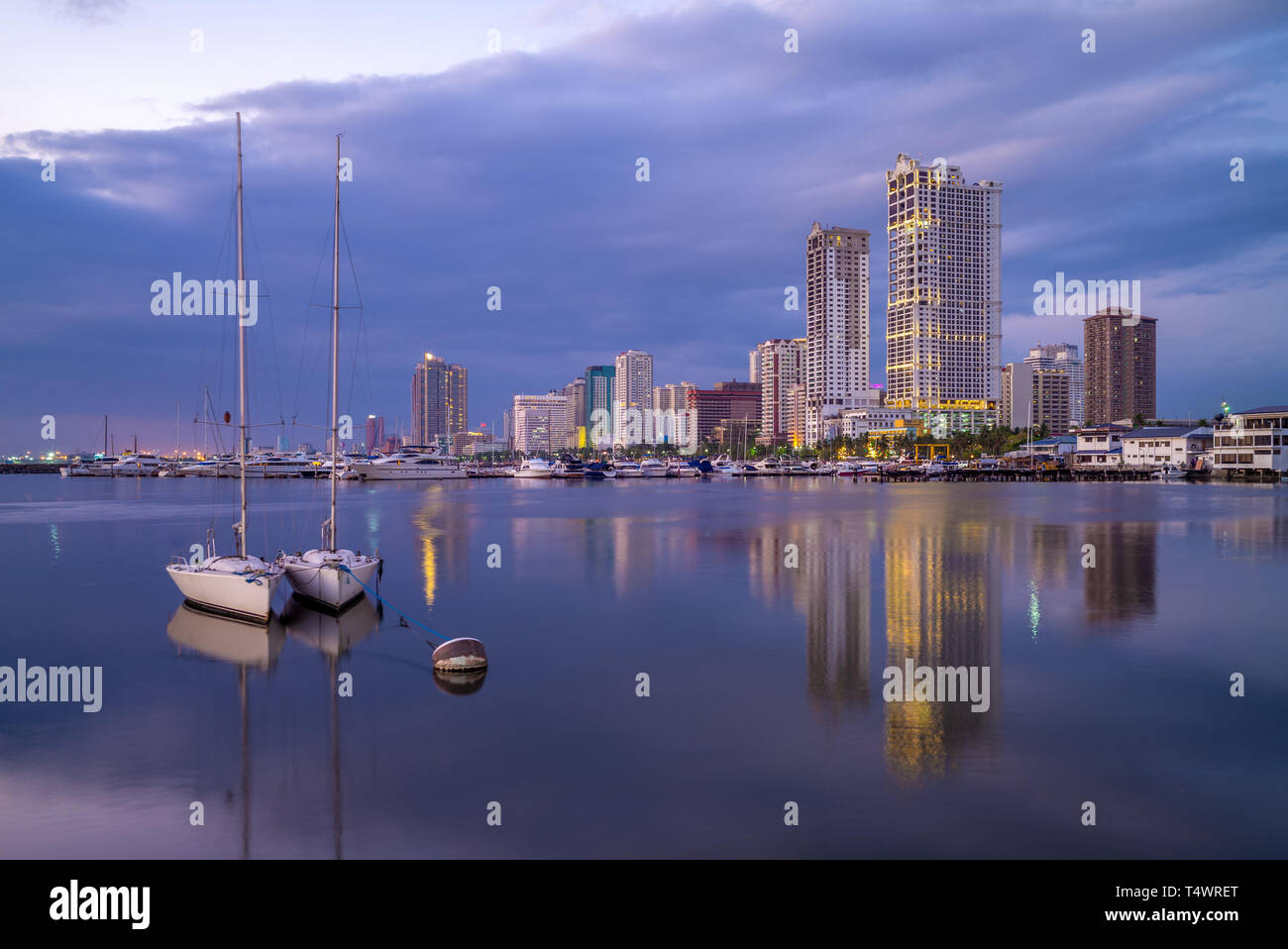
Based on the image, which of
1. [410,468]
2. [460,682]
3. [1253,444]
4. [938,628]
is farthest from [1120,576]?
[410,468]

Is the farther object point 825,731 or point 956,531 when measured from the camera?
point 956,531

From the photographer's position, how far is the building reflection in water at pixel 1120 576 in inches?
1003

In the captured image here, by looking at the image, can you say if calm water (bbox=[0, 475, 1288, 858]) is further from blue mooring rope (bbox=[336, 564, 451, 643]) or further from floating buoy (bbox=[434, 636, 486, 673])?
floating buoy (bbox=[434, 636, 486, 673])

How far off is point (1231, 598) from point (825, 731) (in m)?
21.3

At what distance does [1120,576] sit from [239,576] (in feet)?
105

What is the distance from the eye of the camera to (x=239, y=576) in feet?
76.4

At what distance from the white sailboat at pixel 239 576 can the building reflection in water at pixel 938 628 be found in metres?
17.3

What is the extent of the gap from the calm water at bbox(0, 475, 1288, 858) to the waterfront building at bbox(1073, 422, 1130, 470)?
14284 cm

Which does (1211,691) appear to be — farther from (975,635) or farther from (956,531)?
(956,531)

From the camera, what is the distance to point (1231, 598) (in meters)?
27.7

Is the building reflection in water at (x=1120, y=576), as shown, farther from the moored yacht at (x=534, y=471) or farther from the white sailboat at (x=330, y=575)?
the moored yacht at (x=534, y=471)
